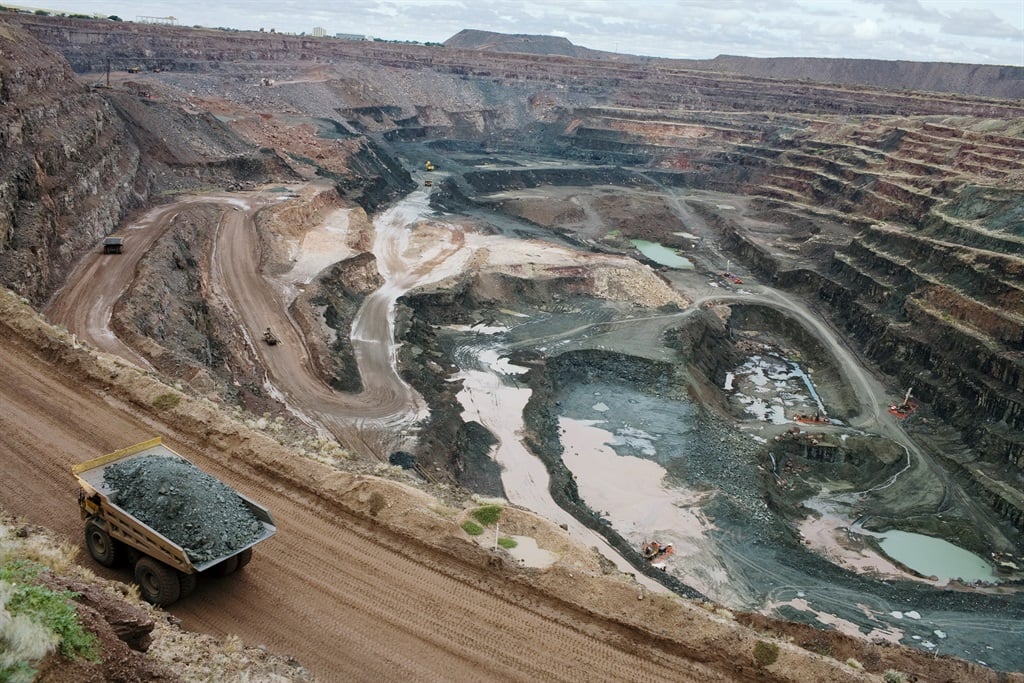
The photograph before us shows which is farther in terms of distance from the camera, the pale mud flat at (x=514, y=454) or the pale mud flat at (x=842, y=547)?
the pale mud flat at (x=842, y=547)

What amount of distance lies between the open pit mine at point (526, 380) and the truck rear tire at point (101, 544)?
0.20 metres

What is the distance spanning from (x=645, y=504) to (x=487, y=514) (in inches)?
624

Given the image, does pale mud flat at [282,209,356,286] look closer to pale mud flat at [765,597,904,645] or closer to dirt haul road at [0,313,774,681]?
dirt haul road at [0,313,774,681]

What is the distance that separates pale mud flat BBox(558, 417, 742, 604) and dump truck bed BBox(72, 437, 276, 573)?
689 inches

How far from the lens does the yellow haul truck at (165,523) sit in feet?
36.9

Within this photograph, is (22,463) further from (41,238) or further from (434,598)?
(41,238)

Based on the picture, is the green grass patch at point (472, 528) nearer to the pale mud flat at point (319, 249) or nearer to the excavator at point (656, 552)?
the excavator at point (656, 552)

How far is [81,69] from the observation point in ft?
247

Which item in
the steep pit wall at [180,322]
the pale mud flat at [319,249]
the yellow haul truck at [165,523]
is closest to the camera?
the yellow haul truck at [165,523]

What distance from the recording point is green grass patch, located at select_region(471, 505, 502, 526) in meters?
15.3

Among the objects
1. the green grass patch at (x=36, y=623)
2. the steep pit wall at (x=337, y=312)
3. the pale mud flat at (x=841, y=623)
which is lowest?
the pale mud flat at (x=841, y=623)

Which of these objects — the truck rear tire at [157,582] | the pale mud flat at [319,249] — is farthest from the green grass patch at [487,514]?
the pale mud flat at [319,249]

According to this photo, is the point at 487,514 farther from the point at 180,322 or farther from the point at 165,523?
the point at 180,322

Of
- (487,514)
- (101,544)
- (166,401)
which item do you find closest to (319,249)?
(166,401)
